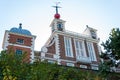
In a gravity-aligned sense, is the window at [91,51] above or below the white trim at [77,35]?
below

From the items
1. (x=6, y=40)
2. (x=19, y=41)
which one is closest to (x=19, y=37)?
(x=19, y=41)

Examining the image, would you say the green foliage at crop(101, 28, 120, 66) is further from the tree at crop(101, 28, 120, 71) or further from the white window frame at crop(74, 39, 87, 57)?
the white window frame at crop(74, 39, 87, 57)

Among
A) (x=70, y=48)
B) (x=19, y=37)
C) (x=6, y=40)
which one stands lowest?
(x=70, y=48)

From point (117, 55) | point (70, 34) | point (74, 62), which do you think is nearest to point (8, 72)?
point (117, 55)

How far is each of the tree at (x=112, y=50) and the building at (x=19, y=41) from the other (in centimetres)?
1168

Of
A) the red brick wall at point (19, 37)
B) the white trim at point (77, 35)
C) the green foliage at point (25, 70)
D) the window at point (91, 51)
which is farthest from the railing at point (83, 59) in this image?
the green foliage at point (25, 70)

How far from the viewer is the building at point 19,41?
33531mm

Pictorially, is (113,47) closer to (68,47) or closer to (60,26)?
(68,47)

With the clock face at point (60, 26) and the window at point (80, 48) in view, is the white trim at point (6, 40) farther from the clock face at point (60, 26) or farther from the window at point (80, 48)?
the window at point (80, 48)

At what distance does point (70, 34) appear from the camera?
41.4 meters

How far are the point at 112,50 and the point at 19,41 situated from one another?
1500 cm

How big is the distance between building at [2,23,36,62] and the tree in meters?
11.7

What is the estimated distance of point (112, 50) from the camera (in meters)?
26.3

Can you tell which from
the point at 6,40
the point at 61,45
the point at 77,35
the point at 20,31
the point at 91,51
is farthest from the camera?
the point at 77,35
